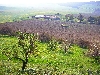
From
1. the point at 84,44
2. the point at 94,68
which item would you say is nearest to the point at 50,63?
the point at 94,68

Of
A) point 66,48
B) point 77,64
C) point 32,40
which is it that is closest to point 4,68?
point 32,40

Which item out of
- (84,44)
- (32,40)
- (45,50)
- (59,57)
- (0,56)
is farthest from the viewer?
(84,44)

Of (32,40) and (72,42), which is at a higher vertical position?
(32,40)

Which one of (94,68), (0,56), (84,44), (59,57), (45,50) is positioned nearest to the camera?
(94,68)

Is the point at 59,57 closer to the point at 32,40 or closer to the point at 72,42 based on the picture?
the point at 32,40

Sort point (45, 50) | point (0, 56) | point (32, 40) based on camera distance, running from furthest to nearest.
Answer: point (45, 50) < point (0, 56) < point (32, 40)

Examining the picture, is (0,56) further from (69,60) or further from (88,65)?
(88,65)

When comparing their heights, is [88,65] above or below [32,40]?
below

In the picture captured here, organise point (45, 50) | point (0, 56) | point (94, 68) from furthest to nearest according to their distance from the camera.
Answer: point (45, 50) → point (0, 56) → point (94, 68)

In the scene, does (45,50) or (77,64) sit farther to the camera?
(45,50)
